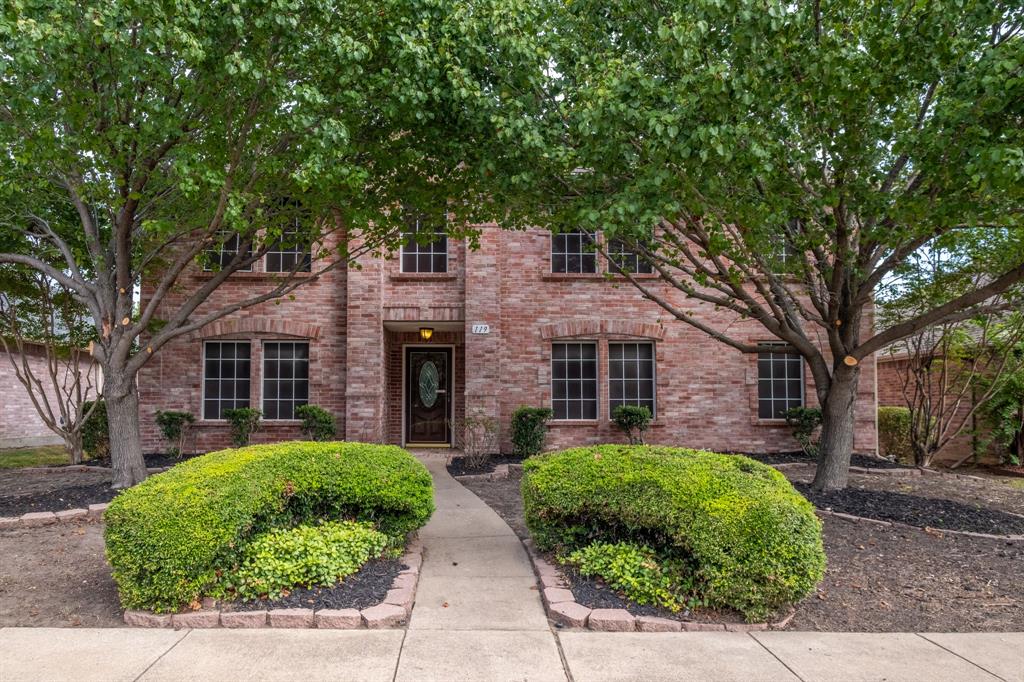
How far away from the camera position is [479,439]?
1165 centimetres

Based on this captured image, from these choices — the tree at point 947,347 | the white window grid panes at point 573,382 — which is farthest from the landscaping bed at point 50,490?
the tree at point 947,347

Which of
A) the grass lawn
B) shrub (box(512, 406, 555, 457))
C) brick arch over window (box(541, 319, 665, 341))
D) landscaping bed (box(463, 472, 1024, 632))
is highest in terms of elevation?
brick arch over window (box(541, 319, 665, 341))

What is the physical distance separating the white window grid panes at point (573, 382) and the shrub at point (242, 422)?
5.58 m

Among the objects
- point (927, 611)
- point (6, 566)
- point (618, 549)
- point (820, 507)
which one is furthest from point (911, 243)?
point (6, 566)

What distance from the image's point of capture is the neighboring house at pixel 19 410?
51.3 feet

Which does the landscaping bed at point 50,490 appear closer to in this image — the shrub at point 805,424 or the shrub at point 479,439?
the shrub at point 479,439

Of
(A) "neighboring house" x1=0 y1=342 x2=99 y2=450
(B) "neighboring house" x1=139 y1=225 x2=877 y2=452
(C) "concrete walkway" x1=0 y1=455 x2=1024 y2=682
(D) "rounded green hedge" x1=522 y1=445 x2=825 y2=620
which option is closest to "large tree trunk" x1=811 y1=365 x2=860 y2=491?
(D) "rounded green hedge" x1=522 y1=445 x2=825 y2=620

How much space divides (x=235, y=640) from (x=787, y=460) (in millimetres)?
9772

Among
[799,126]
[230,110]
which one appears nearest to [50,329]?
[230,110]

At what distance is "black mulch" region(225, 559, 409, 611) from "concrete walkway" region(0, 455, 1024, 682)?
0.27 m

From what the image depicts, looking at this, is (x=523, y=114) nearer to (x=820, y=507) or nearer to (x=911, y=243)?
(x=911, y=243)

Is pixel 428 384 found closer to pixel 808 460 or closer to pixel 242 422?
pixel 242 422

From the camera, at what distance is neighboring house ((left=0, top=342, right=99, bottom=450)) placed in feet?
51.3

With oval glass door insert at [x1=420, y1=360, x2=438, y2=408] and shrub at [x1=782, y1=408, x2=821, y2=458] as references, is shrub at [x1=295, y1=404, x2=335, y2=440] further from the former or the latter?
shrub at [x1=782, y1=408, x2=821, y2=458]
